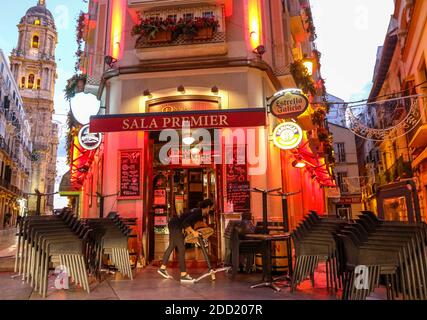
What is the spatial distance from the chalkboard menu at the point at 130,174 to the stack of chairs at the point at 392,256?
627 cm

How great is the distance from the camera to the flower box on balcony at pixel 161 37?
33.2 feet

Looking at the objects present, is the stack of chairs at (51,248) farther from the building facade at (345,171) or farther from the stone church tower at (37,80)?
the stone church tower at (37,80)

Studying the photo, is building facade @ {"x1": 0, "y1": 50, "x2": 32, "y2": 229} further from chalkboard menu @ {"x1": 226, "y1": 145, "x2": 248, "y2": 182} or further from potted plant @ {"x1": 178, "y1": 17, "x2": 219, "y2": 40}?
chalkboard menu @ {"x1": 226, "y1": 145, "x2": 248, "y2": 182}

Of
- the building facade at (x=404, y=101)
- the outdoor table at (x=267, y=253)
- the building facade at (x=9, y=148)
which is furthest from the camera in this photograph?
the building facade at (x=9, y=148)

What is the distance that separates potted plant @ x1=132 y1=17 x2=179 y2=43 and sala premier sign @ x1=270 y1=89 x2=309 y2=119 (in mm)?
3522

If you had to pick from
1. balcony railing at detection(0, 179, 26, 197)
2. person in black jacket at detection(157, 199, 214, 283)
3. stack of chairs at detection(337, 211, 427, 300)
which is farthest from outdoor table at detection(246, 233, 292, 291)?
balcony railing at detection(0, 179, 26, 197)

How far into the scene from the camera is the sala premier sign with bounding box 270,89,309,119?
883 cm

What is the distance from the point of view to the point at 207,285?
21.6 feet

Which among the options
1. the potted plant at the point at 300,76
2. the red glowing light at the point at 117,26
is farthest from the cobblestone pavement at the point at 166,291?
the potted plant at the point at 300,76

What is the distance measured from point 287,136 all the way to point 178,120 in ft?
9.68

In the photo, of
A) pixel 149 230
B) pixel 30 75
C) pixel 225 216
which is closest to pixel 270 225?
pixel 225 216

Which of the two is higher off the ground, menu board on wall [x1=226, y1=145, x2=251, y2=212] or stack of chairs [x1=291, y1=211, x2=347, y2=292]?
menu board on wall [x1=226, y1=145, x2=251, y2=212]

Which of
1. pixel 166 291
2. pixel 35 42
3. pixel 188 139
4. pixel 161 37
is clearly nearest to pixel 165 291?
pixel 166 291
